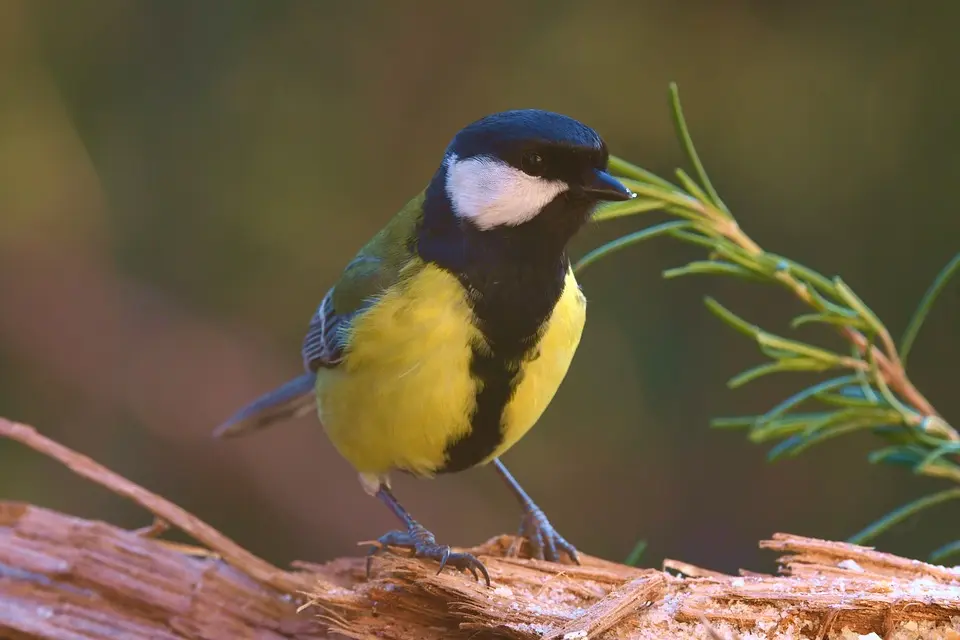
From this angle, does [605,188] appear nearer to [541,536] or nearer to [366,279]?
[366,279]

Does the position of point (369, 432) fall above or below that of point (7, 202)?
below

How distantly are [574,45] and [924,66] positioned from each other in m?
0.70

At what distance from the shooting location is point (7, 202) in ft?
7.80

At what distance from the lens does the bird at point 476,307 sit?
1037 mm

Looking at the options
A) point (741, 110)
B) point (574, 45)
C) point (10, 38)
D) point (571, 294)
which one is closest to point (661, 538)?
point (741, 110)

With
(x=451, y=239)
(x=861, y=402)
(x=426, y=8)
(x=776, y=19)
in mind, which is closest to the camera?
(x=861, y=402)

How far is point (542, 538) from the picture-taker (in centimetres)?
123

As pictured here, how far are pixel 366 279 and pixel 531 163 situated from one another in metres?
0.29

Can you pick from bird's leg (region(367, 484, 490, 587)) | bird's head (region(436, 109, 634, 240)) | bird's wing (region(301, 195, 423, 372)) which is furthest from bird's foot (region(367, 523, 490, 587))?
bird's head (region(436, 109, 634, 240))

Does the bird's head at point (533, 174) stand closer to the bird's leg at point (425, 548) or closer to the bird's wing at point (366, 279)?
the bird's wing at point (366, 279)

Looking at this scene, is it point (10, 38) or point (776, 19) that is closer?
point (776, 19)

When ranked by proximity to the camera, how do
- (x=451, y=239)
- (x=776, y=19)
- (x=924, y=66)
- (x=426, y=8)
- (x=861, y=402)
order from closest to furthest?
(x=861, y=402) < (x=451, y=239) < (x=924, y=66) < (x=776, y=19) < (x=426, y=8)

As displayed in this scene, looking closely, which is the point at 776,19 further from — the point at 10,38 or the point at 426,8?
the point at 10,38

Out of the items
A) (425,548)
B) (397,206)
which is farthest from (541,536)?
(397,206)
